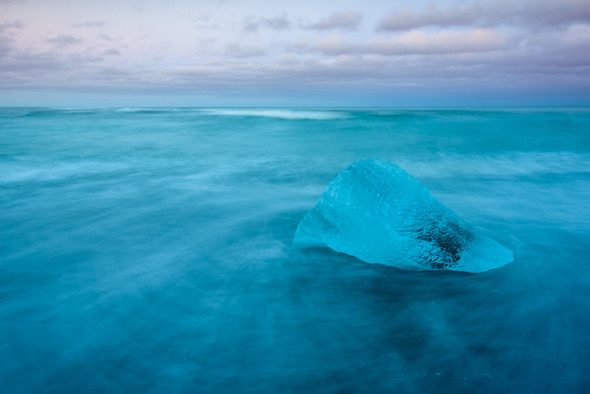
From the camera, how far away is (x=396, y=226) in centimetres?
334

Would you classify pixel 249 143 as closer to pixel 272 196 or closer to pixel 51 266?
pixel 272 196

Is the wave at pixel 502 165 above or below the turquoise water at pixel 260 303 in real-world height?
above

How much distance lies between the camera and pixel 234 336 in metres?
2.57

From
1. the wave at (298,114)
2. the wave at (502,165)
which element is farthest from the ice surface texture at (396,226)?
the wave at (298,114)

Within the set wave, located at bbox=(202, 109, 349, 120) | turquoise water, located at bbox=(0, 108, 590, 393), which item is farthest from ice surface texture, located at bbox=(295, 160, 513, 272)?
wave, located at bbox=(202, 109, 349, 120)

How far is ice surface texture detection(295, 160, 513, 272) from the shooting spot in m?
3.29

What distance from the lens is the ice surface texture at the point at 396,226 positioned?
3293 mm

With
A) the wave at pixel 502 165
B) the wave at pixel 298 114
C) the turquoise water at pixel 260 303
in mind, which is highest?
the wave at pixel 298 114

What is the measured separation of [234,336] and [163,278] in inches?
46.8

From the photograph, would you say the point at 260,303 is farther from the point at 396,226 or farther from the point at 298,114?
the point at 298,114

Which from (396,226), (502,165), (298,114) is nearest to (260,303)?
(396,226)

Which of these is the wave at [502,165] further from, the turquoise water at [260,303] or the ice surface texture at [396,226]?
the ice surface texture at [396,226]

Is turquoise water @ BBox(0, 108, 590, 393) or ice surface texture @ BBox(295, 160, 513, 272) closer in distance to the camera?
turquoise water @ BBox(0, 108, 590, 393)

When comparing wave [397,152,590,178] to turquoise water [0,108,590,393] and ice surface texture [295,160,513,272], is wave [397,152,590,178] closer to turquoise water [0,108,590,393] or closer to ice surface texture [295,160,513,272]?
turquoise water [0,108,590,393]
